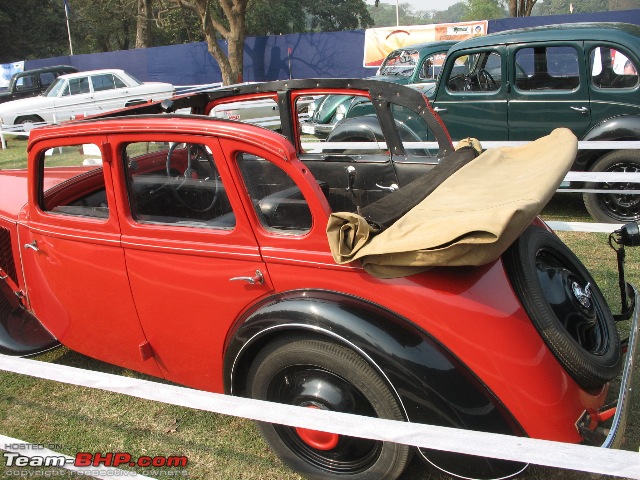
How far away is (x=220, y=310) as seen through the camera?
2740mm

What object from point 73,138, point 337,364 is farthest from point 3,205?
→ point 337,364

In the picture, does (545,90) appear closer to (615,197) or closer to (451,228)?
(615,197)

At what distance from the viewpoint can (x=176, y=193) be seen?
307 cm

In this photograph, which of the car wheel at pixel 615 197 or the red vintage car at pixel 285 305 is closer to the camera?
the red vintage car at pixel 285 305

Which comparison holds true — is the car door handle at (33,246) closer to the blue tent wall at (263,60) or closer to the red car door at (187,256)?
the red car door at (187,256)

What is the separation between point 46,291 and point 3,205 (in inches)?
30.9

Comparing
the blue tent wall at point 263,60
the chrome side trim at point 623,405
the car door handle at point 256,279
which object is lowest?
the chrome side trim at point 623,405

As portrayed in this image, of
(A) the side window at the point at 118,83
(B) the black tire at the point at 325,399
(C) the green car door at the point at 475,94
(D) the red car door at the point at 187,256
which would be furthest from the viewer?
(A) the side window at the point at 118,83

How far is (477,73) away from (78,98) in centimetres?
1247

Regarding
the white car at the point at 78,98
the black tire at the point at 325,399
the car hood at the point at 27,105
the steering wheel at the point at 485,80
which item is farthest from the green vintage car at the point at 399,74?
the car hood at the point at 27,105

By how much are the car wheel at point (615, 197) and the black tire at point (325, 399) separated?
A: 15.3ft

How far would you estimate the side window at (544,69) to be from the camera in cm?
664

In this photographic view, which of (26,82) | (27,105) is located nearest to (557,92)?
(27,105)

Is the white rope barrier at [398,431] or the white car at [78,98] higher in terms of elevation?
the white car at [78,98]
